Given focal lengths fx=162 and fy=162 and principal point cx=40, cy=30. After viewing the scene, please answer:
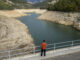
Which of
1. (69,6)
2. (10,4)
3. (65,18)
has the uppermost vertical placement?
(10,4)

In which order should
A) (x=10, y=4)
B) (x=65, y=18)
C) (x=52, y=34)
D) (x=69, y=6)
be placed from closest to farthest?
(x=52, y=34) → (x=69, y=6) → (x=65, y=18) → (x=10, y=4)

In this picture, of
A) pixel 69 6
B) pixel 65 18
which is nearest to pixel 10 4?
pixel 65 18

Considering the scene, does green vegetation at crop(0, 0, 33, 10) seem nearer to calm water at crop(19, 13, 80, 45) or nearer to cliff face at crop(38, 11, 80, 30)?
cliff face at crop(38, 11, 80, 30)

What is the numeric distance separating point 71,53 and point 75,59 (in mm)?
1470

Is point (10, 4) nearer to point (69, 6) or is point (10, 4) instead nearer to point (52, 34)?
point (69, 6)

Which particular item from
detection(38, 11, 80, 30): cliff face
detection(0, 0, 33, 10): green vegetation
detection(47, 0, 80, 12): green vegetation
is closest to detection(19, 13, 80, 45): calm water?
detection(38, 11, 80, 30): cliff face

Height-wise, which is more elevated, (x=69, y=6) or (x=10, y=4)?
(x=10, y=4)

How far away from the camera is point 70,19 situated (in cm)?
5869

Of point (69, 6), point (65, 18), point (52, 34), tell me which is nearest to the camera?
point (52, 34)

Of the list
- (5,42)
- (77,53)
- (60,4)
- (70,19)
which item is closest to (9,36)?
(5,42)

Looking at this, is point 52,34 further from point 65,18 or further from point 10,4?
point 10,4

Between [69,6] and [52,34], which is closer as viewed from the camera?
[52,34]

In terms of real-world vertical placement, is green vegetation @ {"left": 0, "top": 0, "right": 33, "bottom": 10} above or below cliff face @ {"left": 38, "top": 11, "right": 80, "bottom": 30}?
above

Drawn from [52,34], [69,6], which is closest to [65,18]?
[69,6]
